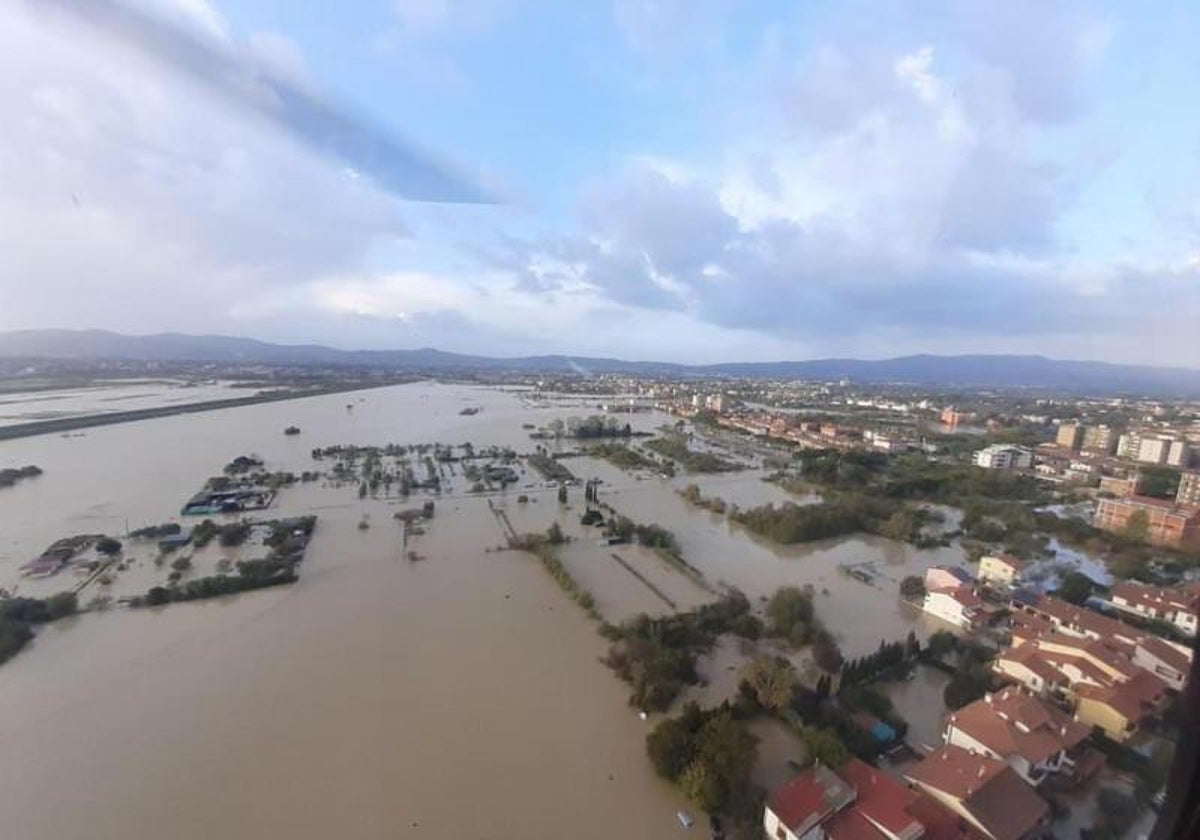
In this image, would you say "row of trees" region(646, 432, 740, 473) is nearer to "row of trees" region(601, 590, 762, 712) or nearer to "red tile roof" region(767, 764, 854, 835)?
"row of trees" region(601, 590, 762, 712)

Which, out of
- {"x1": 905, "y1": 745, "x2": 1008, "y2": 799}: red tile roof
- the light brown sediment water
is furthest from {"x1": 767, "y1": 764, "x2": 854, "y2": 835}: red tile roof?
the light brown sediment water

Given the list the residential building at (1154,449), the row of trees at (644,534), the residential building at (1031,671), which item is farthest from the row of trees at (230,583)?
the residential building at (1154,449)

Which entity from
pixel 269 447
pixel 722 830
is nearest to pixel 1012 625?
pixel 722 830

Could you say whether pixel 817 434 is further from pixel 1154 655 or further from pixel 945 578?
pixel 1154 655

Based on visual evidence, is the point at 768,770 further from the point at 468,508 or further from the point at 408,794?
the point at 468,508

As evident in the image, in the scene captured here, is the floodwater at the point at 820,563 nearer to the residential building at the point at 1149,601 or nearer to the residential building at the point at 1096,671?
the residential building at the point at 1096,671

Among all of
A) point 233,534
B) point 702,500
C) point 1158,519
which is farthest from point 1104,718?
point 233,534
